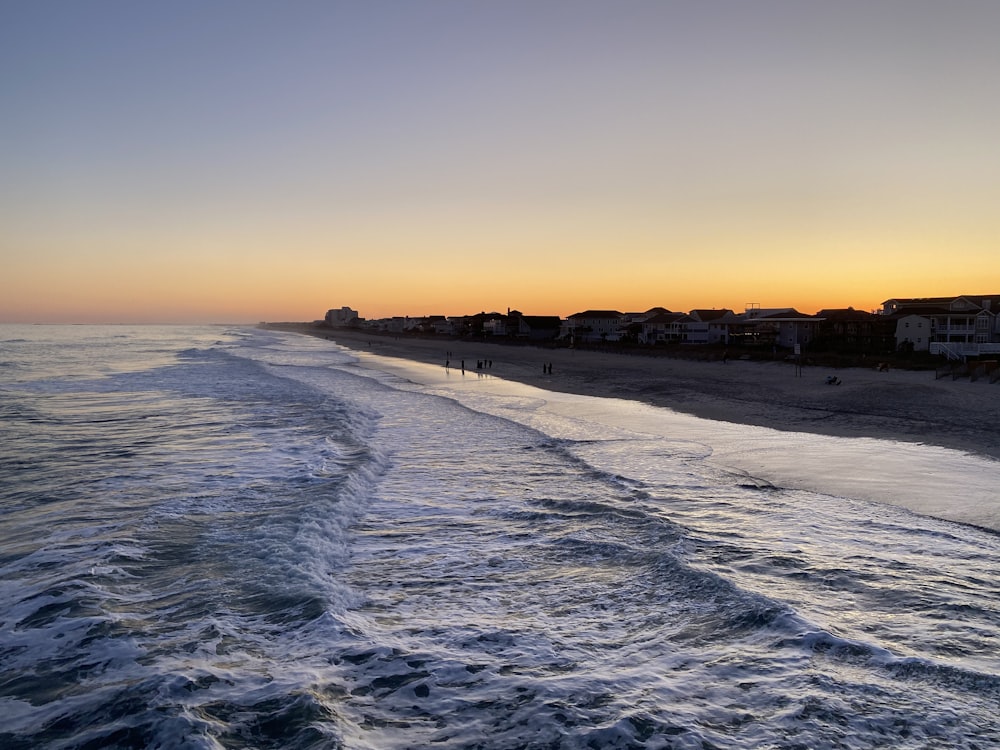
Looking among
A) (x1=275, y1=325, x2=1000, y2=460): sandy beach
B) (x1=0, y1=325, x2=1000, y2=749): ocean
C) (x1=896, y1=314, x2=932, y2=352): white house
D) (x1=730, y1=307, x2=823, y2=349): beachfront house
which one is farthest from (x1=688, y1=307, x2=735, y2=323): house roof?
(x1=0, y1=325, x2=1000, y2=749): ocean

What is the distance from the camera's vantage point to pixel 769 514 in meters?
11.2

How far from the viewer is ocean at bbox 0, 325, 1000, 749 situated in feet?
17.6

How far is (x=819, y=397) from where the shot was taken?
2853cm

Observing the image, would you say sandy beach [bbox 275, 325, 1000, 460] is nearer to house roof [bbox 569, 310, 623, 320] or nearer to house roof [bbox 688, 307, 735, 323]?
house roof [bbox 688, 307, 735, 323]

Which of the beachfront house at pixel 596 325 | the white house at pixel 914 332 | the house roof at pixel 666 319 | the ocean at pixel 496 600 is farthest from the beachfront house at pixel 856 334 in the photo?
the ocean at pixel 496 600

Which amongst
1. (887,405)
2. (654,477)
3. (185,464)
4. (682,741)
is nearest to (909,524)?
(654,477)

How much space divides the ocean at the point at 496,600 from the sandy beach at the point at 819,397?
14.3ft

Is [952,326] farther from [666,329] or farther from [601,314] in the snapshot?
[601,314]

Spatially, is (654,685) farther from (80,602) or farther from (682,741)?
(80,602)

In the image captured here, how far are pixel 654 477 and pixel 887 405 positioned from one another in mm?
16895

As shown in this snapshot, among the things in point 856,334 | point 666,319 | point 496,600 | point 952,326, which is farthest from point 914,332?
point 496,600

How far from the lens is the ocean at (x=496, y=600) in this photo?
5355 millimetres

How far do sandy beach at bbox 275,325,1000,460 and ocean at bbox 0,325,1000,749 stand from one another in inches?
171

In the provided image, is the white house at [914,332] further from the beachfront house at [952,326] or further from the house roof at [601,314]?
the house roof at [601,314]
